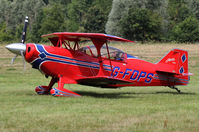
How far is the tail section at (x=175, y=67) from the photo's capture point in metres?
15.2

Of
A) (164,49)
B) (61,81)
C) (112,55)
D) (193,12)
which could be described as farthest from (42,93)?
(193,12)

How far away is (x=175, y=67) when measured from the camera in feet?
50.2

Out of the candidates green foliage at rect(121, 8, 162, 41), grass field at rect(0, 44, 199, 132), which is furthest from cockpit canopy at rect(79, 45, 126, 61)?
green foliage at rect(121, 8, 162, 41)

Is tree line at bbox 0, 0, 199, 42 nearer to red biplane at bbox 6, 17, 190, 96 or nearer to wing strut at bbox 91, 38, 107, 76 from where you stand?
red biplane at bbox 6, 17, 190, 96

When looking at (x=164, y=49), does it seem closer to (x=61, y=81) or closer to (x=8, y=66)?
(x=8, y=66)

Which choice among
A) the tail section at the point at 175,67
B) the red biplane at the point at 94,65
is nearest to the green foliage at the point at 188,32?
the tail section at the point at 175,67

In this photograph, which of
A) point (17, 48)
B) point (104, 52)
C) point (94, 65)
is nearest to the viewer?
point (17, 48)

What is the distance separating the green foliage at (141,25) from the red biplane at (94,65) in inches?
2212

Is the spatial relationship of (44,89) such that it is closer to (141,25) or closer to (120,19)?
(120,19)

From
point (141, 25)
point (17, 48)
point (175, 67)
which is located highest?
point (17, 48)

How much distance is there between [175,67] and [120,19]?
6014cm

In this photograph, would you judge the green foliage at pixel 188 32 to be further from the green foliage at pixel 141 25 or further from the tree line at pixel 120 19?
the green foliage at pixel 141 25

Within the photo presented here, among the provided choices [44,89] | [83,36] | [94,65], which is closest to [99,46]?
[83,36]

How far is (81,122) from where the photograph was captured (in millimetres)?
8570
